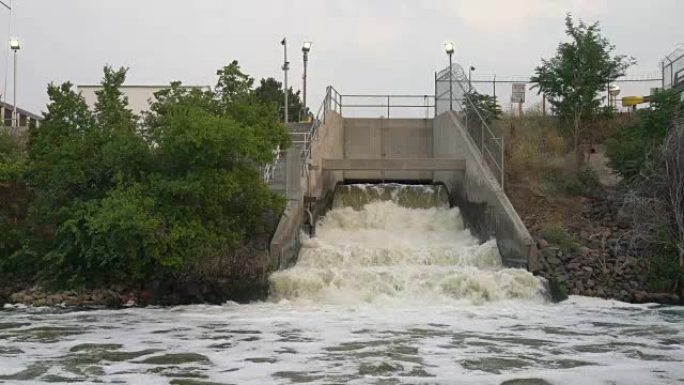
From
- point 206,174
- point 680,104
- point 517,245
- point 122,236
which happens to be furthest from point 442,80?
point 122,236

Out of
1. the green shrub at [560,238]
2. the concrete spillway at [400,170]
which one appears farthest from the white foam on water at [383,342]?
the concrete spillway at [400,170]

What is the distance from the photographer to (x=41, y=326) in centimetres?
1440

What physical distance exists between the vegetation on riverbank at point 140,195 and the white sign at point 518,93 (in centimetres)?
1589

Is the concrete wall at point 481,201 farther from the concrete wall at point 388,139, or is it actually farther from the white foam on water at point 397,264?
the concrete wall at point 388,139

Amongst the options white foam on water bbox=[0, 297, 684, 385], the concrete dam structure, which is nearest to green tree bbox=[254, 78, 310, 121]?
the concrete dam structure

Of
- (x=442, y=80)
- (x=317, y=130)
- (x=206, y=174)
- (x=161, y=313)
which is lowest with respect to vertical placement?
(x=161, y=313)

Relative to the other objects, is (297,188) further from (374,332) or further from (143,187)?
(374,332)

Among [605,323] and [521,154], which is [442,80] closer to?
[521,154]

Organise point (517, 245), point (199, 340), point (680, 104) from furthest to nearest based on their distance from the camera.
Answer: point (680, 104), point (517, 245), point (199, 340)

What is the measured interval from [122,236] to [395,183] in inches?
544

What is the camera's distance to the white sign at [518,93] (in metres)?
33.0

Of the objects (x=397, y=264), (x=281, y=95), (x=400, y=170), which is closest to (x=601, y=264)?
(x=397, y=264)

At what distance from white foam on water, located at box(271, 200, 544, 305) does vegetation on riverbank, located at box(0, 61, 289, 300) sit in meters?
1.50

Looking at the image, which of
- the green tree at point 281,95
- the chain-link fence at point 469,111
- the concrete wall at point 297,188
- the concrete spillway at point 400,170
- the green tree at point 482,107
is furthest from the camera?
Answer: the green tree at point 281,95
